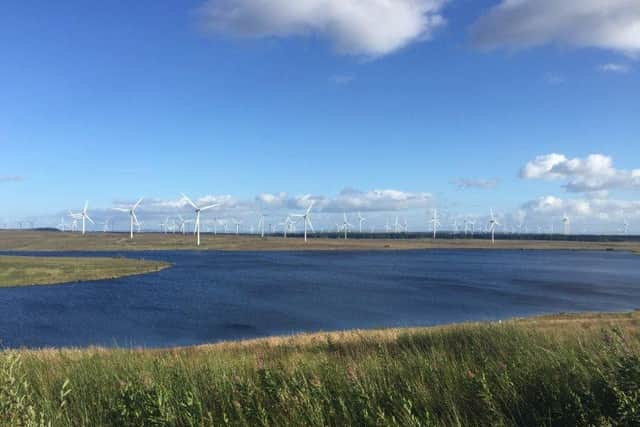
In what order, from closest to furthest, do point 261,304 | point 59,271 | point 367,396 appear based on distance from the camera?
point 367,396 → point 261,304 → point 59,271

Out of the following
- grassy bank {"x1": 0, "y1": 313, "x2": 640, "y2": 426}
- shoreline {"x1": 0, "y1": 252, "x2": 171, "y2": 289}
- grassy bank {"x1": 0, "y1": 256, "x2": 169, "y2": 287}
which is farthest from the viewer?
grassy bank {"x1": 0, "y1": 256, "x2": 169, "y2": 287}

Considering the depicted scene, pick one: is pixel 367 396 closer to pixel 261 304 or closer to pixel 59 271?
pixel 261 304

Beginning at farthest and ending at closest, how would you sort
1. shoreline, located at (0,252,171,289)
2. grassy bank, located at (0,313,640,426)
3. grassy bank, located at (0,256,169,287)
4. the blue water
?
grassy bank, located at (0,256,169,287) < shoreline, located at (0,252,171,289) < the blue water < grassy bank, located at (0,313,640,426)

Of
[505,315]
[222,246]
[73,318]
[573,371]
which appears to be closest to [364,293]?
[505,315]

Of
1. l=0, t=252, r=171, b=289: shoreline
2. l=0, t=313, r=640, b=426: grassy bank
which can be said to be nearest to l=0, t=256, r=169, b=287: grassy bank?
l=0, t=252, r=171, b=289: shoreline

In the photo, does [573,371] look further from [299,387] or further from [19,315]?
[19,315]

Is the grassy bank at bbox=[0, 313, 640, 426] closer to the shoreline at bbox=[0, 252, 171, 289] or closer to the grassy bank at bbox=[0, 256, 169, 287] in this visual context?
the shoreline at bbox=[0, 252, 171, 289]

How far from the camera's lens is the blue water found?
39.2m

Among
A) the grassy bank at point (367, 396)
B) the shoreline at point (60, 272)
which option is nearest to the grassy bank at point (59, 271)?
the shoreline at point (60, 272)

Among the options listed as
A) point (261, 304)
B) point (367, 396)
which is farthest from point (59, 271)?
point (367, 396)

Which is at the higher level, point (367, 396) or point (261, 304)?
point (367, 396)

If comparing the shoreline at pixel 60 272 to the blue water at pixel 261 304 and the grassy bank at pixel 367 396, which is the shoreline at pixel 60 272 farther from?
the grassy bank at pixel 367 396

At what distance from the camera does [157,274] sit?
85.5 meters

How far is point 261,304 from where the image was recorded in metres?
52.9
